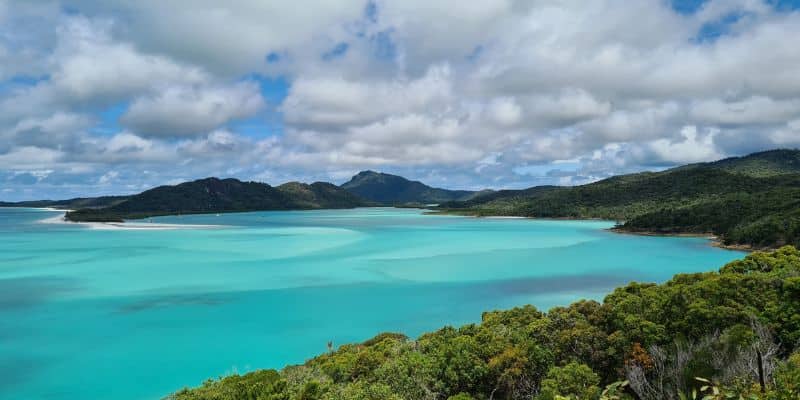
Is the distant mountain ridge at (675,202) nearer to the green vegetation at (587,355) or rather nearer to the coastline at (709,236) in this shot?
the coastline at (709,236)

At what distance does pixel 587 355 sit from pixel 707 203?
81349 mm

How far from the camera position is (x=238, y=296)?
29.9 meters

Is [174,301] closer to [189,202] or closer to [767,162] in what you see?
[189,202]

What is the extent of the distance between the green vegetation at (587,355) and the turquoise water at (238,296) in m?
6.98

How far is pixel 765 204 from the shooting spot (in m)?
66.0

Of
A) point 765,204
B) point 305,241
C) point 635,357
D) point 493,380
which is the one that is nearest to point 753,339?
point 635,357

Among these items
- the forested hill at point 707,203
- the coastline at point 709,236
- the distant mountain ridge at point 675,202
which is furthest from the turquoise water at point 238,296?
the distant mountain ridge at point 675,202

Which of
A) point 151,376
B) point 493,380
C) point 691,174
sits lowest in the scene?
point 151,376

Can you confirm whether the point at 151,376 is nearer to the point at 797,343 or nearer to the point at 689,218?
the point at 797,343

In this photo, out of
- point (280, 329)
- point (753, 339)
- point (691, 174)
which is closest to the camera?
point (753, 339)

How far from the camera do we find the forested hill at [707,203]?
54.3 metres

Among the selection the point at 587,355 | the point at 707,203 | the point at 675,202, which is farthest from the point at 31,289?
the point at 675,202

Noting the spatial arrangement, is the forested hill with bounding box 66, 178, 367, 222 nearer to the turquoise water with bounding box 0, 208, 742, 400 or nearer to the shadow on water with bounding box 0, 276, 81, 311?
the turquoise water with bounding box 0, 208, 742, 400

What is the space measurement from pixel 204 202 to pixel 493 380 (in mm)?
182320
